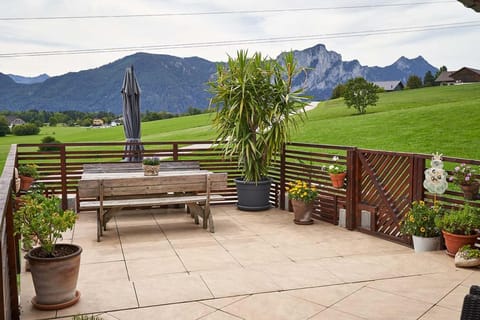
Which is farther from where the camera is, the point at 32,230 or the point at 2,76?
the point at 2,76

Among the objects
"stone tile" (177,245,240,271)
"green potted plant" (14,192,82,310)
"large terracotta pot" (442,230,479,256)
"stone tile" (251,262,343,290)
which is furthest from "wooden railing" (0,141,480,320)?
"stone tile" (177,245,240,271)

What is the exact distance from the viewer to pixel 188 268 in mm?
4488

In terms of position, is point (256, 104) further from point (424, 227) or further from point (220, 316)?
point (220, 316)

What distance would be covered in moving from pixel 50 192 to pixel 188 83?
256ft

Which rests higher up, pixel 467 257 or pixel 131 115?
pixel 131 115

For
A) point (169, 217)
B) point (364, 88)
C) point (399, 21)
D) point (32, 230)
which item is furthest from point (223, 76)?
point (399, 21)

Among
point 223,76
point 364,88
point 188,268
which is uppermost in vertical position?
point 364,88

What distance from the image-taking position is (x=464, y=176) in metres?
4.74

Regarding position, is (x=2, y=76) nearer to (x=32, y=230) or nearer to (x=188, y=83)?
(x=188, y=83)

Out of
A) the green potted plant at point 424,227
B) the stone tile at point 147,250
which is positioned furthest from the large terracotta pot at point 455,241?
the stone tile at point 147,250

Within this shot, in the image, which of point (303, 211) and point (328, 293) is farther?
point (303, 211)

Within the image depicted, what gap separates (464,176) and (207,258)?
2793 mm

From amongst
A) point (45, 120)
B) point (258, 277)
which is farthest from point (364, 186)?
point (45, 120)

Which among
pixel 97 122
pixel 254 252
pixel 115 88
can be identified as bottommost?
pixel 254 252
